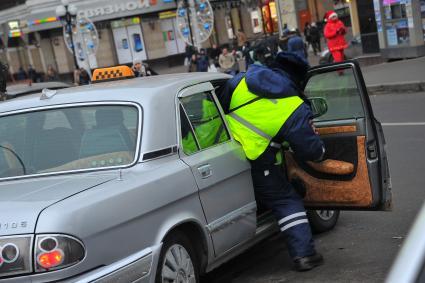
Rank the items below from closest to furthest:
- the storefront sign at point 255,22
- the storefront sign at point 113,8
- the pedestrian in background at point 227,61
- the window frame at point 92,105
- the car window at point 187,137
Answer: the window frame at point 92,105, the car window at point 187,137, the pedestrian in background at point 227,61, the storefront sign at point 113,8, the storefront sign at point 255,22

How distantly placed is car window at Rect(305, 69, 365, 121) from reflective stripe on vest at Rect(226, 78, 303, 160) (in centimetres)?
62

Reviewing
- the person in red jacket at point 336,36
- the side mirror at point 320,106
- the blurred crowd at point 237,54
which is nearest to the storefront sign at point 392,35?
the person in red jacket at point 336,36

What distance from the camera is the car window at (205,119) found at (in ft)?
15.5

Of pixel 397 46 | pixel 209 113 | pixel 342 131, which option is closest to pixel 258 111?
pixel 209 113

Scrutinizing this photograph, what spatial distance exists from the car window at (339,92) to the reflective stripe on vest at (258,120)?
62 cm

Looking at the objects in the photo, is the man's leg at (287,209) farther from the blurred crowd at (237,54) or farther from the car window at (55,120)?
Answer: the blurred crowd at (237,54)

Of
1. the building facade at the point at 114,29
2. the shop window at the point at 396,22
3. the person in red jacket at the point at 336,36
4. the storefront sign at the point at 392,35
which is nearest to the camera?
the person in red jacket at the point at 336,36

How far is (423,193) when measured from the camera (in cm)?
691

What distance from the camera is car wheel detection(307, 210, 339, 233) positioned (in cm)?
578

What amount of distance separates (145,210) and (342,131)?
197 centimetres

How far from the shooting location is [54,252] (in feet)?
11.1

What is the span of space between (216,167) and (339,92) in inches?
65.0

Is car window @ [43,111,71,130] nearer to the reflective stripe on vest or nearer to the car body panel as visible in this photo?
the car body panel

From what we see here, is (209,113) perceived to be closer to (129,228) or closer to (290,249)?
(290,249)
